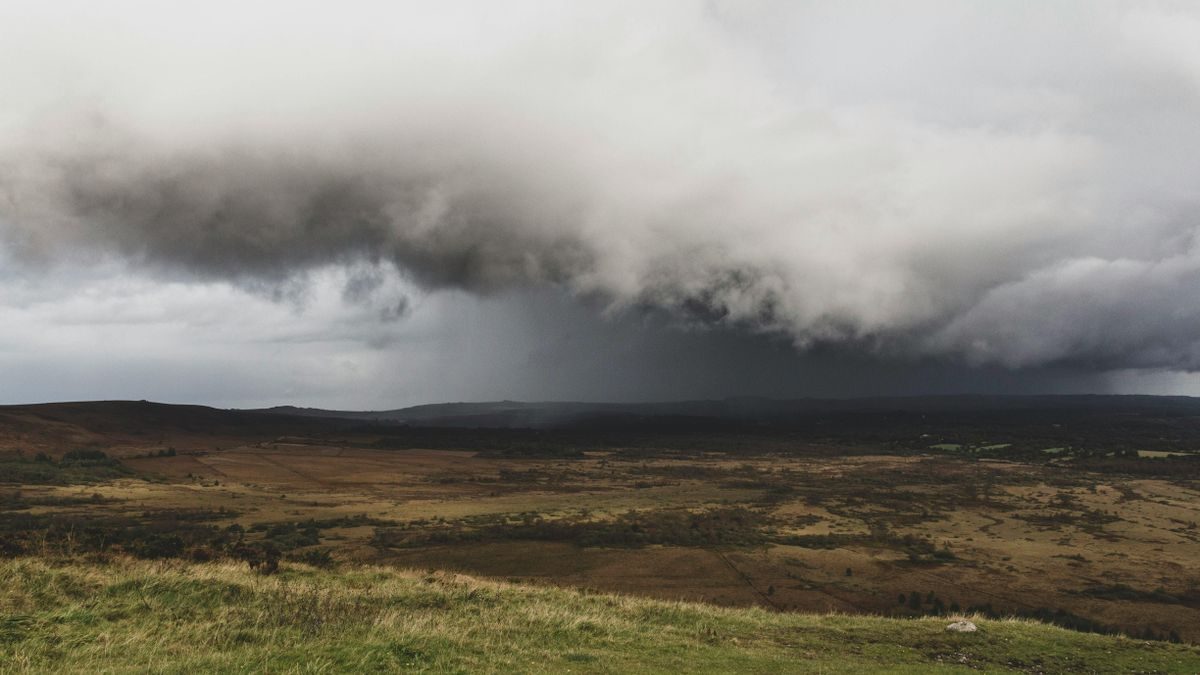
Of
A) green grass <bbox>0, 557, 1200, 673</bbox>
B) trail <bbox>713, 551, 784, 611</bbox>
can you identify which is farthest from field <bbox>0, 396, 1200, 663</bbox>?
green grass <bbox>0, 557, 1200, 673</bbox>

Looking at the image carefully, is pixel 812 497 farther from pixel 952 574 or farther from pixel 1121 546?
pixel 952 574

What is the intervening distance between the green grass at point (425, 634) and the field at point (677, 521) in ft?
14.9

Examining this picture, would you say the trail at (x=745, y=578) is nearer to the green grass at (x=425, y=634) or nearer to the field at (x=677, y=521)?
the field at (x=677, y=521)

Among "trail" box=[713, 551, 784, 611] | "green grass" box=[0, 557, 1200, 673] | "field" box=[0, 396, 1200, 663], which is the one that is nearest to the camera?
"green grass" box=[0, 557, 1200, 673]

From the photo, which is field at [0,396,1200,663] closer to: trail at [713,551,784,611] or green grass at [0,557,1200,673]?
trail at [713,551,784,611]

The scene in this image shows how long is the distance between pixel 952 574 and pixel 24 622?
135 feet

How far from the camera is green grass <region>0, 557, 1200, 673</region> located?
10.5m

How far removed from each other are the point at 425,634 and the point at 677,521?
139 feet

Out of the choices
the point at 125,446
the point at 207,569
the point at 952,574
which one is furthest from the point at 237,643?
the point at 125,446

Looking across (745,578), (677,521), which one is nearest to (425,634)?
(745,578)

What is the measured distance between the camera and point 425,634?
38.9 feet

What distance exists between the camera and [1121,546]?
45.8m

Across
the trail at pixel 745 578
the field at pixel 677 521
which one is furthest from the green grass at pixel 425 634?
the trail at pixel 745 578

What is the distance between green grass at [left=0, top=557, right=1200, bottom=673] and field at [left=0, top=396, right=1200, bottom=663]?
4.55m
